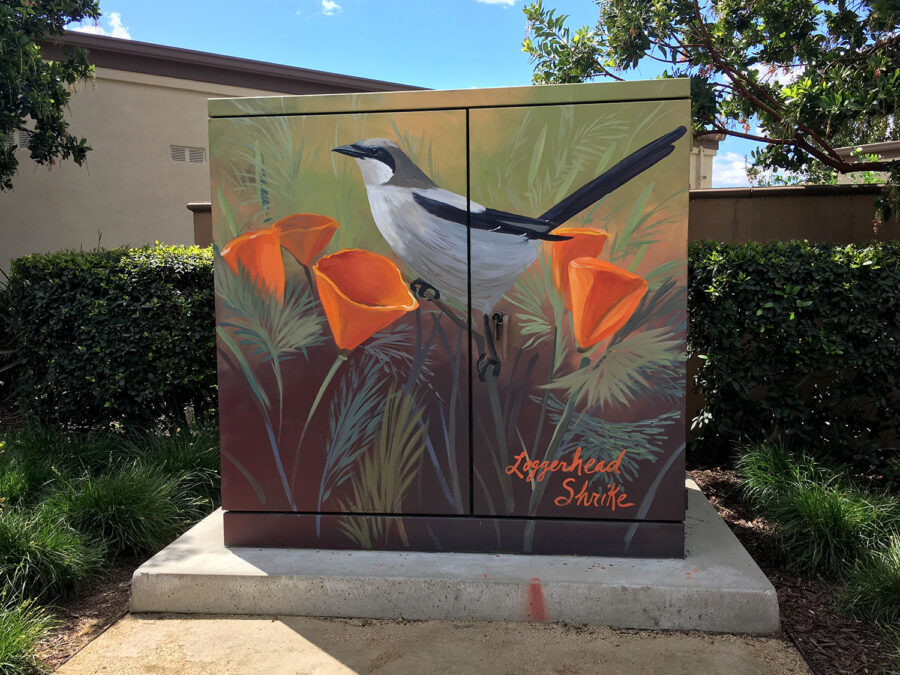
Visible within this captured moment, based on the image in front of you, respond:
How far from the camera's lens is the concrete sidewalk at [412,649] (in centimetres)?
296

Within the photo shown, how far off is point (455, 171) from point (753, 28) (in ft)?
12.7

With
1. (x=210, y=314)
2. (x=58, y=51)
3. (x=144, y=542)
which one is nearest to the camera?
(x=144, y=542)

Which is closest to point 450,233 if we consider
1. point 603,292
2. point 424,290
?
point 424,290

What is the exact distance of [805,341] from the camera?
4750 mm

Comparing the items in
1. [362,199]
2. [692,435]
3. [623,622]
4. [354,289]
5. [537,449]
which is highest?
[362,199]

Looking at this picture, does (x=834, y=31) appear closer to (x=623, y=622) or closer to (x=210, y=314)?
(x=623, y=622)

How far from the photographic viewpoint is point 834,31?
5.75 metres

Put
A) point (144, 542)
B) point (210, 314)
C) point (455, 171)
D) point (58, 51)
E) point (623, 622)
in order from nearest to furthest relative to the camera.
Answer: point (623, 622)
point (455, 171)
point (144, 542)
point (210, 314)
point (58, 51)

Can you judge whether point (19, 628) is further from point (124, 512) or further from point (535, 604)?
point (535, 604)

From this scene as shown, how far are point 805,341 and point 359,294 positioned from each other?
3.10 m

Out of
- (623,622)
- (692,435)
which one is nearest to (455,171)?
(623,622)

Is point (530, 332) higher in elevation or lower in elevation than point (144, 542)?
higher

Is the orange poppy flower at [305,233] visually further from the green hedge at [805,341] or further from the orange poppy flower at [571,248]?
the green hedge at [805,341]

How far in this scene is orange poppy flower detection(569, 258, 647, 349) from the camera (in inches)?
137
